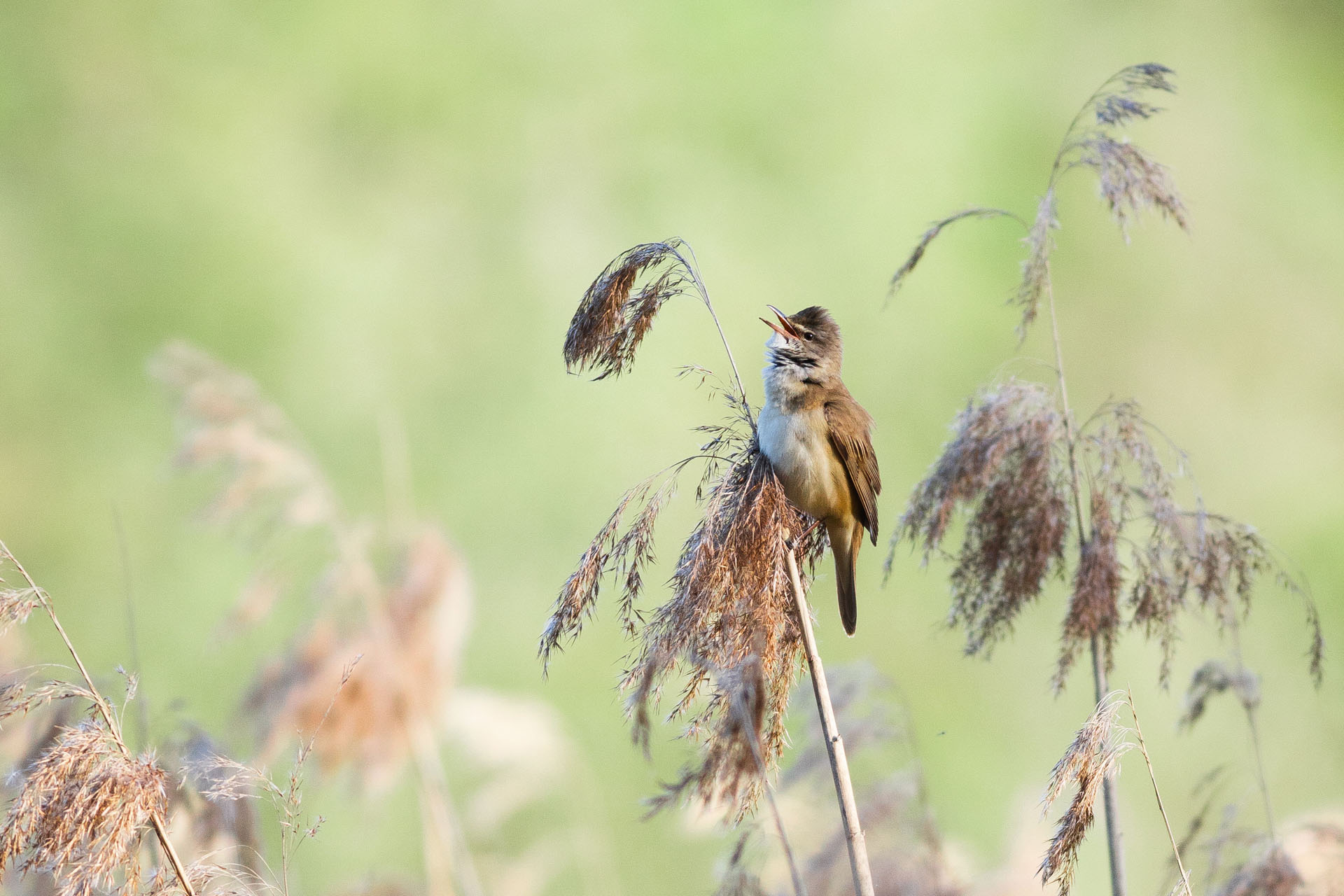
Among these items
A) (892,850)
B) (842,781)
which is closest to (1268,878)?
(892,850)

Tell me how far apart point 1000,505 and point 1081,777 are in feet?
2.25

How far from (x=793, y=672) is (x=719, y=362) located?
377 cm

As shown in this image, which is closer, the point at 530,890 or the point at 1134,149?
the point at 1134,149

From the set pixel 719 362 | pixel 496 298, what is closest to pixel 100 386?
pixel 496 298

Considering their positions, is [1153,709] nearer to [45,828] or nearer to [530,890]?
[530,890]

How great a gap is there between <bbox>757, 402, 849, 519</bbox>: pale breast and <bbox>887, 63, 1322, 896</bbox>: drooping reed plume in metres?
0.16

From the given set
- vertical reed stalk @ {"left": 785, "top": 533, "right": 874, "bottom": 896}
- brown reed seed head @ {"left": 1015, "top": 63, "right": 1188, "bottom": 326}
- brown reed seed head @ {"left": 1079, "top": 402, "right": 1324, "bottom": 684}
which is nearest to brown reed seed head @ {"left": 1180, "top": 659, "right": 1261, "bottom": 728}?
brown reed seed head @ {"left": 1079, "top": 402, "right": 1324, "bottom": 684}

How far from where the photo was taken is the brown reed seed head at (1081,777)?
1.33m

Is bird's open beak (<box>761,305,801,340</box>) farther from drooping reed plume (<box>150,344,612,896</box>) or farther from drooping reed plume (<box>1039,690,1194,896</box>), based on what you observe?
drooping reed plume (<box>150,344,612,896</box>)

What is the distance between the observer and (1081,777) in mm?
1375

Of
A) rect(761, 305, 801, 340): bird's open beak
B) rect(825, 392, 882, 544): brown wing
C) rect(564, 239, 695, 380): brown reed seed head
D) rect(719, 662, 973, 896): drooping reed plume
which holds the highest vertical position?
rect(761, 305, 801, 340): bird's open beak

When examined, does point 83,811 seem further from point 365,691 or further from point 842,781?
point 365,691

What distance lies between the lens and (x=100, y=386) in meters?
5.00

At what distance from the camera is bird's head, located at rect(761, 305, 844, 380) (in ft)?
6.92
